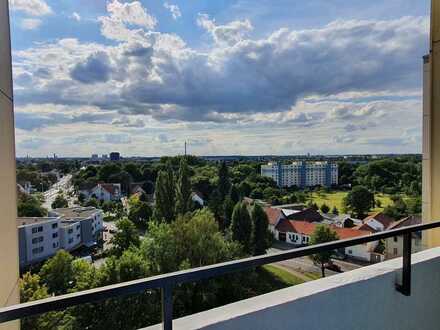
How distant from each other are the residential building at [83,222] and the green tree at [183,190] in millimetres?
2776

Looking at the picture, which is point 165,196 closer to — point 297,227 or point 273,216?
point 273,216

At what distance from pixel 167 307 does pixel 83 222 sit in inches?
219

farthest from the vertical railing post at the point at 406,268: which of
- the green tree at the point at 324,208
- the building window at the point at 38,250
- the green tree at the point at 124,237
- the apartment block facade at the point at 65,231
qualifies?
the green tree at the point at 124,237

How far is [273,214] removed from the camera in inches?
323

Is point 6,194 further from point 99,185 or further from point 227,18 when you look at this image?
point 227,18

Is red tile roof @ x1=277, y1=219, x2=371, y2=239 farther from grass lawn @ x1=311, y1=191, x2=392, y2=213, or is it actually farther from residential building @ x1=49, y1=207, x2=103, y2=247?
residential building @ x1=49, y1=207, x2=103, y2=247

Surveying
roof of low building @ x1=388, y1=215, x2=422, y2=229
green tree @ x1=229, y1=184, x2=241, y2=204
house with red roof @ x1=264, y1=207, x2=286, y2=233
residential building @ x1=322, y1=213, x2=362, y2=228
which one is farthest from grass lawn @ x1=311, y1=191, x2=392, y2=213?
roof of low building @ x1=388, y1=215, x2=422, y2=229

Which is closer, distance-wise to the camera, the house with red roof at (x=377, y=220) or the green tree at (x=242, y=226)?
the house with red roof at (x=377, y=220)

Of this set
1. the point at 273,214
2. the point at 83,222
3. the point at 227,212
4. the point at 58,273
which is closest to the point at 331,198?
the point at 273,214

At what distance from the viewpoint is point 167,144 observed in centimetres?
987

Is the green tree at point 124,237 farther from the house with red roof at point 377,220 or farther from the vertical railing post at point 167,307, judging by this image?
the vertical railing post at point 167,307

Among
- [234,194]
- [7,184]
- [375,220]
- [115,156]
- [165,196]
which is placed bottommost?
[375,220]

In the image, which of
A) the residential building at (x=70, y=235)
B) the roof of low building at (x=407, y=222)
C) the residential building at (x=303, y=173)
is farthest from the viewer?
the residential building at (x=303, y=173)

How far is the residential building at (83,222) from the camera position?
5.61m
